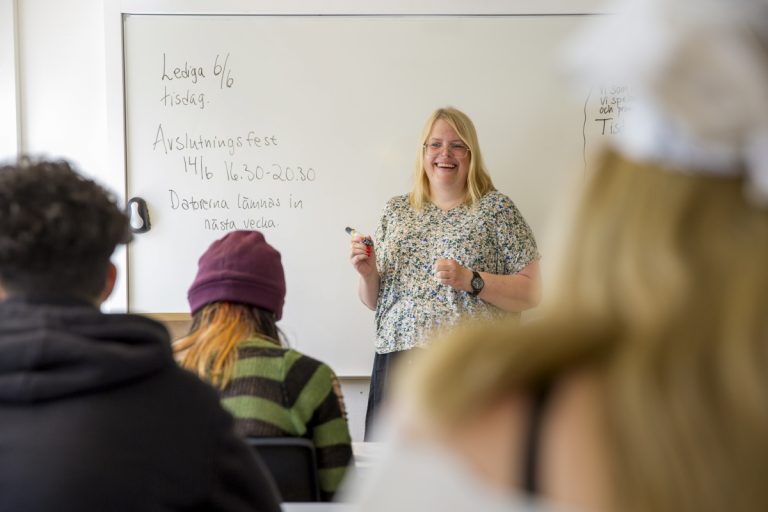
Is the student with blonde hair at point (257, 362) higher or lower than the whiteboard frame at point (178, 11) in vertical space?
lower

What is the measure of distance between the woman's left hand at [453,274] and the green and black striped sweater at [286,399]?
1.15 m

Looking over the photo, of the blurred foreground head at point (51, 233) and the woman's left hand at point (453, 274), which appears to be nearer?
the blurred foreground head at point (51, 233)

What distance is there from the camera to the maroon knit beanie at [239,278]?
1.73m

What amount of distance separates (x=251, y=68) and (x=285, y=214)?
60 cm

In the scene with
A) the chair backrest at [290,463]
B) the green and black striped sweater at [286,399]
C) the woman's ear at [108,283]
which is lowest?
the chair backrest at [290,463]

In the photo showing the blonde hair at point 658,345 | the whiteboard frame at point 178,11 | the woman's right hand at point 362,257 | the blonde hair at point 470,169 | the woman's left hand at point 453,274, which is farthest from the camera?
the whiteboard frame at point 178,11

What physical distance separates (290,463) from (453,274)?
130 centimetres

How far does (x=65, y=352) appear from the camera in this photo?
107 centimetres

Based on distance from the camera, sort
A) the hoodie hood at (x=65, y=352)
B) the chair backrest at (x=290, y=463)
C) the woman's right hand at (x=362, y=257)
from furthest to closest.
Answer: the woman's right hand at (x=362, y=257) → the chair backrest at (x=290, y=463) → the hoodie hood at (x=65, y=352)

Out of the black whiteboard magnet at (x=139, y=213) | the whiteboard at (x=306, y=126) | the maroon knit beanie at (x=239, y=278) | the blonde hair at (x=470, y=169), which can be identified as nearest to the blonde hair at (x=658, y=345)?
the maroon knit beanie at (x=239, y=278)

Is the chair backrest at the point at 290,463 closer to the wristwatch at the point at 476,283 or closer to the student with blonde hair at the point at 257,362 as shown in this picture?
the student with blonde hair at the point at 257,362

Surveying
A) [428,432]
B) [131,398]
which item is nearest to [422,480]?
[428,432]

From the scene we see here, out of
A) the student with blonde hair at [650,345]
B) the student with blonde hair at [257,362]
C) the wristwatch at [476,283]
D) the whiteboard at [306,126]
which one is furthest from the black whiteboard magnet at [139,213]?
the student with blonde hair at [650,345]

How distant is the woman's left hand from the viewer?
2.73m
